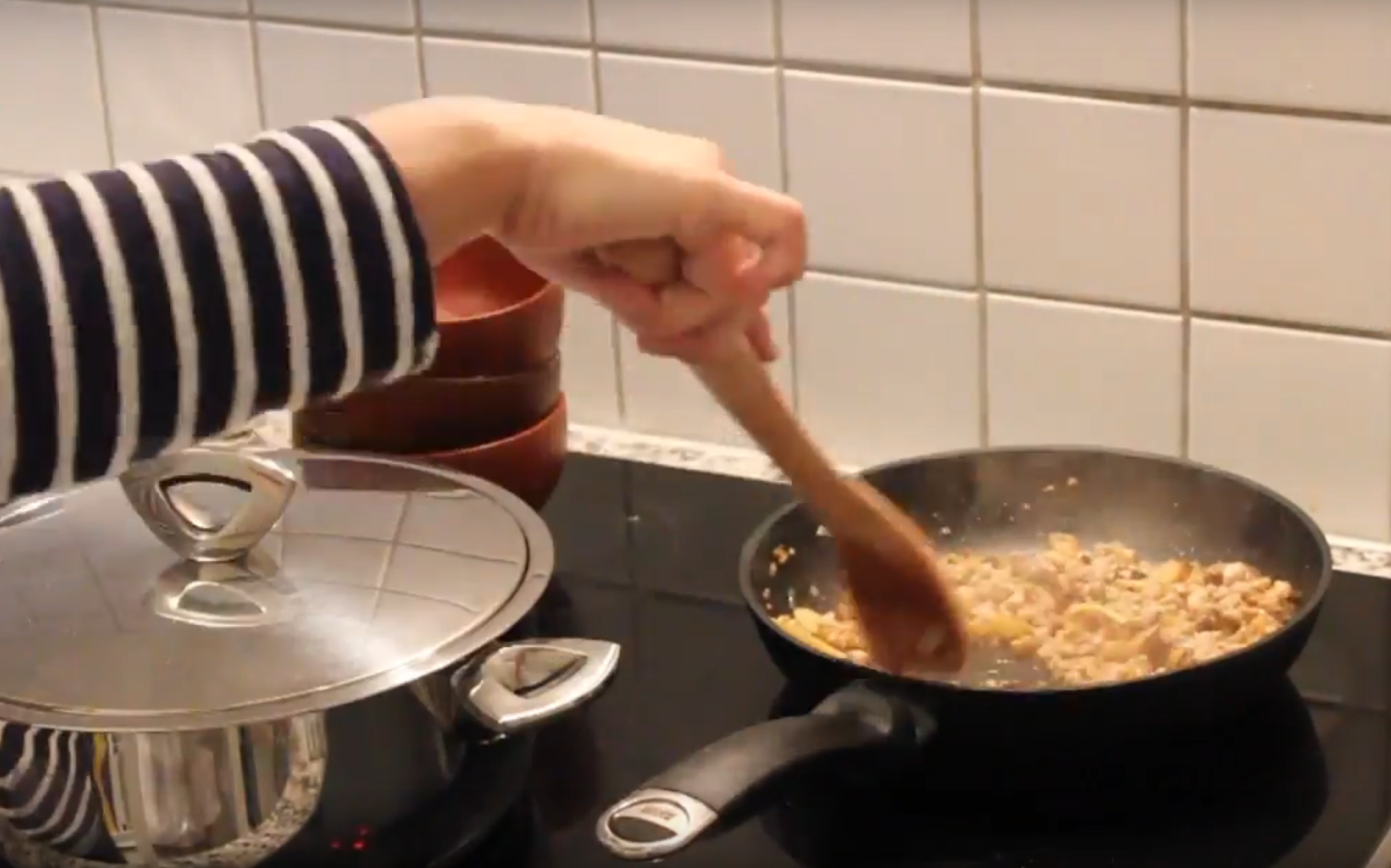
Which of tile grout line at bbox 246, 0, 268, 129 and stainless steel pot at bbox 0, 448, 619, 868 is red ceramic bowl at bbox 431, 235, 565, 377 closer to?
stainless steel pot at bbox 0, 448, 619, 868

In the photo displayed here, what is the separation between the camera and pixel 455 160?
75 cm

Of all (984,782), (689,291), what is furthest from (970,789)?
(689,291)

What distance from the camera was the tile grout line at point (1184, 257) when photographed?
0.95 m

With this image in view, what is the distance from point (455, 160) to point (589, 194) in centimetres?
5

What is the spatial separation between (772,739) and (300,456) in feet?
0.99

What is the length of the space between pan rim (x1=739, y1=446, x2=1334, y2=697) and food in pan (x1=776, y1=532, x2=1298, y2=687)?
3 centimetres

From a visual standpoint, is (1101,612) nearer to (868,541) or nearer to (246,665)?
(868,541)

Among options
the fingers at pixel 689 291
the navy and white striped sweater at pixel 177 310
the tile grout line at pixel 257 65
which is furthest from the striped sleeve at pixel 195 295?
the tile grout line at pixel 257 65

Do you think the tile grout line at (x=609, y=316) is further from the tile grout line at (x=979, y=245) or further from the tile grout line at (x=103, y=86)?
the tile grout line at (x=103, y=86)

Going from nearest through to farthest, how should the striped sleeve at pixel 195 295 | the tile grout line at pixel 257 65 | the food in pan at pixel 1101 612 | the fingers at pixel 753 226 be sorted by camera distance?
the striped sleeve at pixel 195 295 < the fingers at pixel 753 226 < the food in pan at pixel 1101 612 < the tile grout line at pixel 257 65

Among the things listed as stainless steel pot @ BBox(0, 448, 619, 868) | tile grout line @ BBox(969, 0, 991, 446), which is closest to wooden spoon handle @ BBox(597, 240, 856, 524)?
stainless steel pot @ BBox(0, 448, 619, 868)

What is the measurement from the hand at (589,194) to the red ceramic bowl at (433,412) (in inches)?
7.2

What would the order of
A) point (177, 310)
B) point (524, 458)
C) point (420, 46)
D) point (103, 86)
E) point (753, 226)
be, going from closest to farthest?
point (177, 310) < point (753, 226) < point (524, 458) < point (420, 46) < point (103, 86)

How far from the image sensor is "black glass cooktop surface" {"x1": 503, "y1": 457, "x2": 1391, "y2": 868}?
79cm
